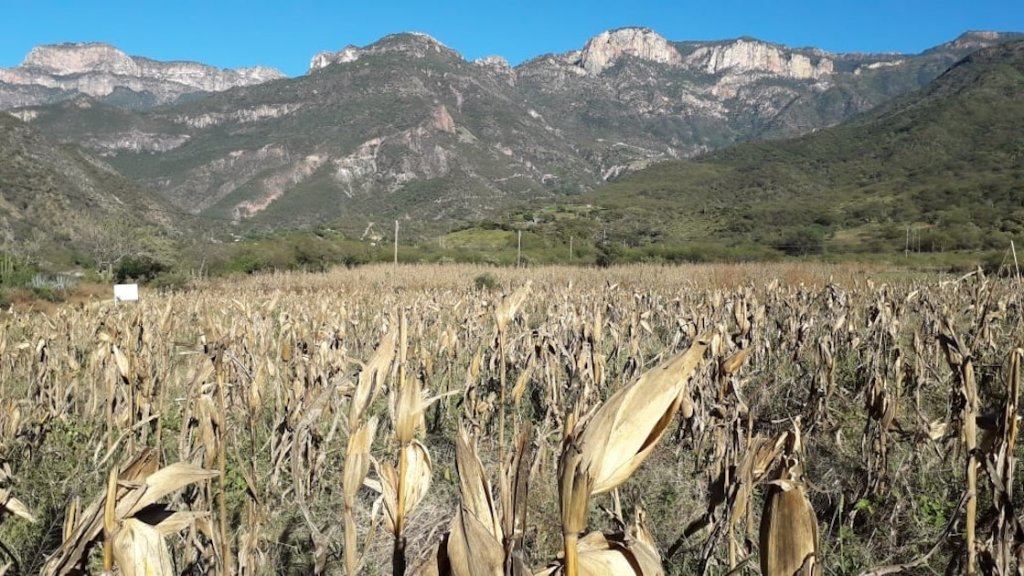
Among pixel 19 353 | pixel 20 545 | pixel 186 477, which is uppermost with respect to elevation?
pixel 186 477

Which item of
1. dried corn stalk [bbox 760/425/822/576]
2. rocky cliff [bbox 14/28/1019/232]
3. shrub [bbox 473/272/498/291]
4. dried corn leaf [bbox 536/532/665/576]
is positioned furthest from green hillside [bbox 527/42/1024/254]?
dried corn leaf [bbox 536/532/665/576]

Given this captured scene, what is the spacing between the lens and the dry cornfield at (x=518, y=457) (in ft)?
2.10

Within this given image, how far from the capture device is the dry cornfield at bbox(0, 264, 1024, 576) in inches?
25.1

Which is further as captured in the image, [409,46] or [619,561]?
[409,46]

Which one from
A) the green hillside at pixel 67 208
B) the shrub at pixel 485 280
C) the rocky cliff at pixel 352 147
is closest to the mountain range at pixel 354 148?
Answer: the rocky cliff at pixel 352 147

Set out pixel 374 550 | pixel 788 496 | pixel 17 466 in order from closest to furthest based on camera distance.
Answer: pixel 788 496 → pixel 374 550 → pixel 17 466

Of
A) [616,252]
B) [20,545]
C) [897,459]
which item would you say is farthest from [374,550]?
[616,252]

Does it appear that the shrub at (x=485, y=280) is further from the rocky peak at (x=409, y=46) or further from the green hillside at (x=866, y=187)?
the rocky peak at (x=409, y=46)

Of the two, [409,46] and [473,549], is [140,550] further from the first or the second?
[409,46]

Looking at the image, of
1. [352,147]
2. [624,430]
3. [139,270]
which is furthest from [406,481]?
[352,147]

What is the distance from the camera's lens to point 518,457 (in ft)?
1.89

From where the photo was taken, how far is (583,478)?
55cm

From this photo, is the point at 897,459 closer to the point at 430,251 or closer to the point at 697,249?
the point at 697,249

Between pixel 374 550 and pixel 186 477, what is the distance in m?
2.61
